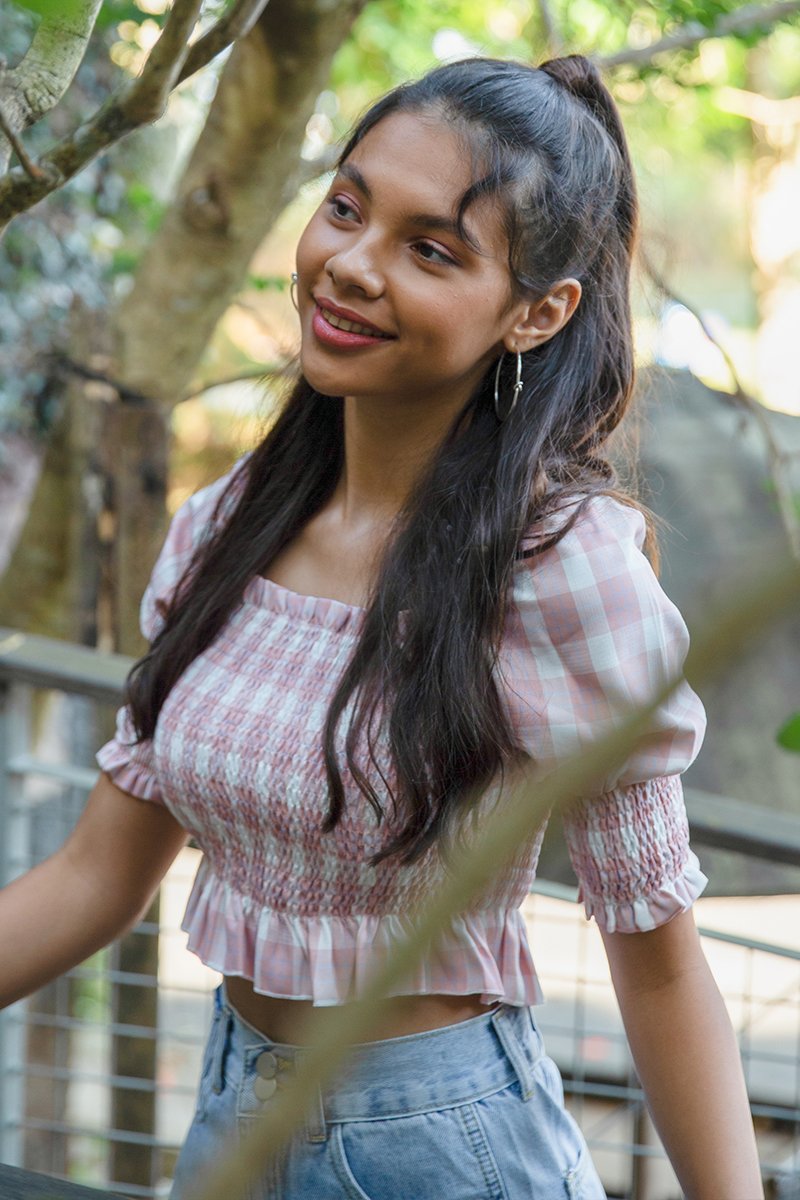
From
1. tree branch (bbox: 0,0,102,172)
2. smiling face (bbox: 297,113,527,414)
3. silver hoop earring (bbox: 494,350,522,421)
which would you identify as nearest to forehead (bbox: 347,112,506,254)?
smiling face (bbox: 297,113,527,414)

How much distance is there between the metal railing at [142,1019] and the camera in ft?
5.98

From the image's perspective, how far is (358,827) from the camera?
1.14 metres

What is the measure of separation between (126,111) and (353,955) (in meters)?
0.70

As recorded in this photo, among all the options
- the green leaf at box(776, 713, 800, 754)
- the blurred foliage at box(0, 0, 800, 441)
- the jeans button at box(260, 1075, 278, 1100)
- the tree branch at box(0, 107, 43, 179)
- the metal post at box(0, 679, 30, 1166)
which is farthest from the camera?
the blurred foliage at box(0, 0, 800, 441)

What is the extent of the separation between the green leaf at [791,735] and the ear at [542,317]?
2.28 feet

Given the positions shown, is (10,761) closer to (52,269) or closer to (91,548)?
(91,548)

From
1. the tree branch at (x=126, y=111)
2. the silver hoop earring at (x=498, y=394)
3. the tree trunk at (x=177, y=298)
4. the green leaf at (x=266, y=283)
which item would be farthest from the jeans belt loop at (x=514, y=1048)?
the green leaf at (x=266, y=283)

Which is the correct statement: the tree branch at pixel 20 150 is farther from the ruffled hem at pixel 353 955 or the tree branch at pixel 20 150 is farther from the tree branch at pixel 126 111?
the ruffled hem at pixel 353 955

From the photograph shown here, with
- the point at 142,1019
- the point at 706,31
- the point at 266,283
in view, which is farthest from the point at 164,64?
the point at 142,1019

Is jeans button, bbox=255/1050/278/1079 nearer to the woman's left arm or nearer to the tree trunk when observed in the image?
the woman's left arm

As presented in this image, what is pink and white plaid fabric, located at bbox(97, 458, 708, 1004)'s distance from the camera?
1.11 m

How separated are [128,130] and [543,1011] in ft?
8.88

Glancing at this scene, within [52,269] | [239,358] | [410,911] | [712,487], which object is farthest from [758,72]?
[410,911]

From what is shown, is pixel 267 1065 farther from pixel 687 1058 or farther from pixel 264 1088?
pixel 687 1058
